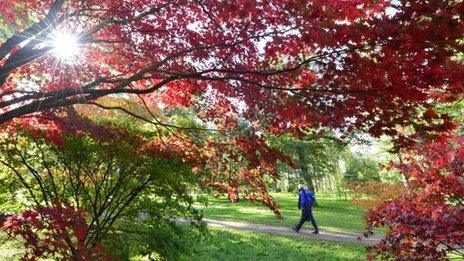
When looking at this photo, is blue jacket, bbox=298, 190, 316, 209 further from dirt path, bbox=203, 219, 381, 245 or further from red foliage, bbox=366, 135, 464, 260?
red foliage, bbox=366, 135, 464, 260

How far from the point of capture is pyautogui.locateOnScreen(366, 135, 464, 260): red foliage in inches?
228

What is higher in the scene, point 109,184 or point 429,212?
point 109,184

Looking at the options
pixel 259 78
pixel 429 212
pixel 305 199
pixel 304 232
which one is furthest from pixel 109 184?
pixel 304 232

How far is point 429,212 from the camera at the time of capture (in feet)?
19.9

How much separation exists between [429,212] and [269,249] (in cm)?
518

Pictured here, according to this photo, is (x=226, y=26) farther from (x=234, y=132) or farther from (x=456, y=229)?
(x=456, y=229)

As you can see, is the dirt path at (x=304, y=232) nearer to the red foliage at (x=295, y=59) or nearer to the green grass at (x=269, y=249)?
the green grass at (x=269, y=249)

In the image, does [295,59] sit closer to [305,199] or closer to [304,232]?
[305,199]

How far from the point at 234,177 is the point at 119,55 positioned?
2704 mm

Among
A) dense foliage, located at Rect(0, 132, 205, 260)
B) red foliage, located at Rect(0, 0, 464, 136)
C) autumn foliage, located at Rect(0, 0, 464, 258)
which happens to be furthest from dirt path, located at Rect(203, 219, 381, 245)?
red foliage, located at Rect(0, 0, 464, 136)

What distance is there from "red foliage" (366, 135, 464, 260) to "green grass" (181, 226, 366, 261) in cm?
335

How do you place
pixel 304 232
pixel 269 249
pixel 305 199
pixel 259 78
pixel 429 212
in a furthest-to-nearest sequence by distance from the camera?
pixel 304 232 < pixel 305 199 < pixel 269 249 < pixel 429 212 < pixel 259 78

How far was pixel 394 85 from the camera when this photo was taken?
12.6 feet

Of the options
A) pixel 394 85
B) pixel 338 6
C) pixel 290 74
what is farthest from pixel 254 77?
pixel 394 85
